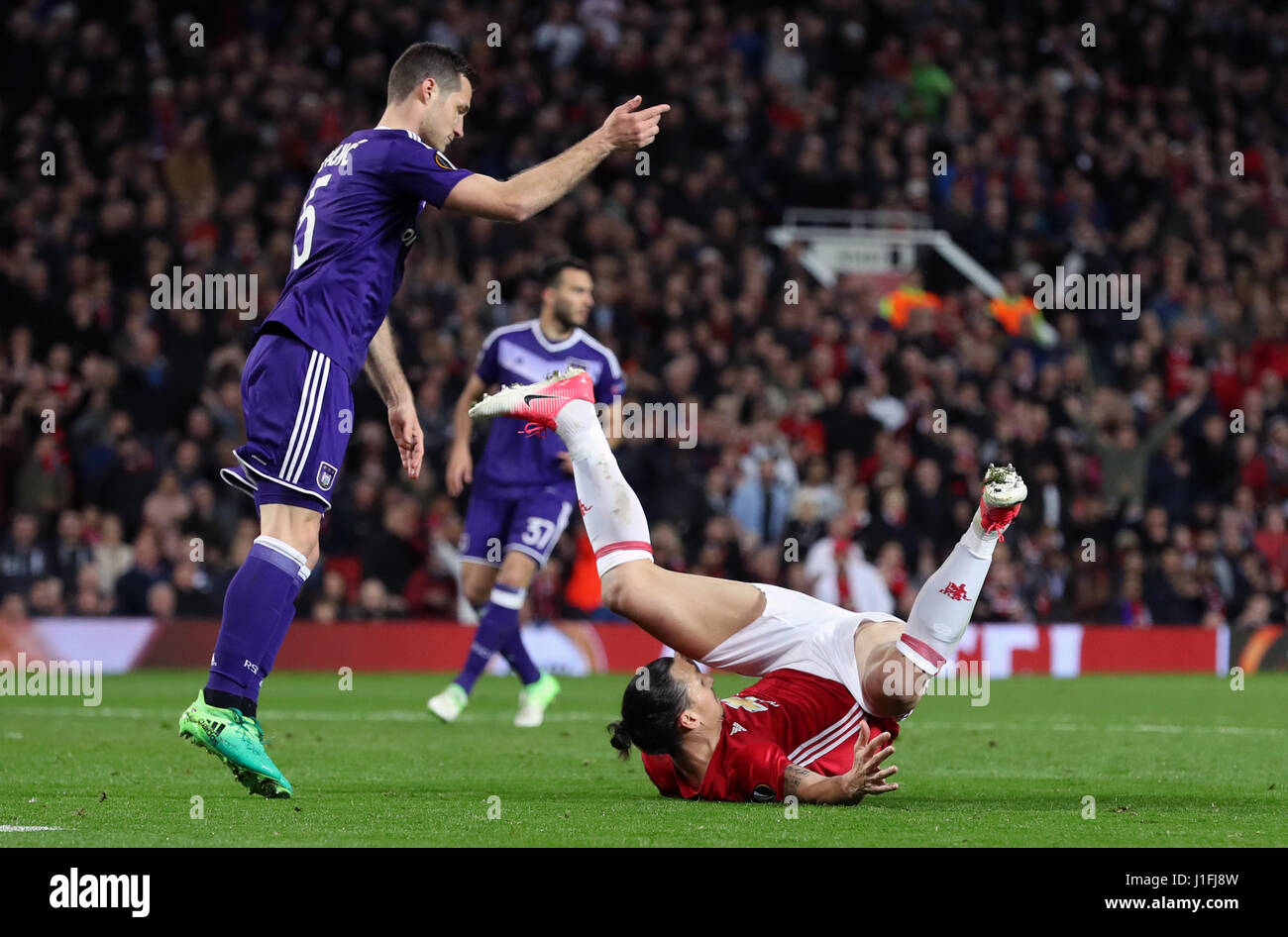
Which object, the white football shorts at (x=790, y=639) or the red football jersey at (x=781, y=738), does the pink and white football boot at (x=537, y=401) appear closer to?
the white football shorts at (x=790, y=639)

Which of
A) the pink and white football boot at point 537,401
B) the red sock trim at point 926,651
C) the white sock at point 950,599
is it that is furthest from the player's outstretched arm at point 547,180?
the red sock trim at point 926,651

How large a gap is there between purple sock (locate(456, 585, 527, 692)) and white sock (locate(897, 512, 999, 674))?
186 inches

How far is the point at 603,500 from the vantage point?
6.79 metres

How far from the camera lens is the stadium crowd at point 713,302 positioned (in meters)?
16.1

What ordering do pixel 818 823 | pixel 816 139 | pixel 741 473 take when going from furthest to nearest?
pixel 816 139
pixel 741 473
pixel 818 823

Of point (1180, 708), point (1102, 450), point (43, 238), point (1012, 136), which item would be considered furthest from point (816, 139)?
point (1180, 708)

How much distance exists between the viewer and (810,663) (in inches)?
267

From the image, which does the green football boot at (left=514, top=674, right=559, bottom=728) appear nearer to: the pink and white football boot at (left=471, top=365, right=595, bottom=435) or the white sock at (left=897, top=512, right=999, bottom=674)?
the pink and white football boot at (left=471, top=365, right=595, bottom=435)

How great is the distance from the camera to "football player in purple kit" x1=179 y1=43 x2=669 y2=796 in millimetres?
6125

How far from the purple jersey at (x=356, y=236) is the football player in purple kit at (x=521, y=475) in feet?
13.8

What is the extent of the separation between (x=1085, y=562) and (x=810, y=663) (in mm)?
11585

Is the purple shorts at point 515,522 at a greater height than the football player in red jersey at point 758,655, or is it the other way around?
the purple shorts at point 515,522

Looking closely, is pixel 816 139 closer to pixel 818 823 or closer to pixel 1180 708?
pixel 1180 708

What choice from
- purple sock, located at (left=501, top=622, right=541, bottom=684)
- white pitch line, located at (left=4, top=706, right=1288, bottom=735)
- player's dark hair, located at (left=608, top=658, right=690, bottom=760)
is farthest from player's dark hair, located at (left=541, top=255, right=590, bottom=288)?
player's dark hair, located at (left=608, top=658, right=690, bottom=760)
